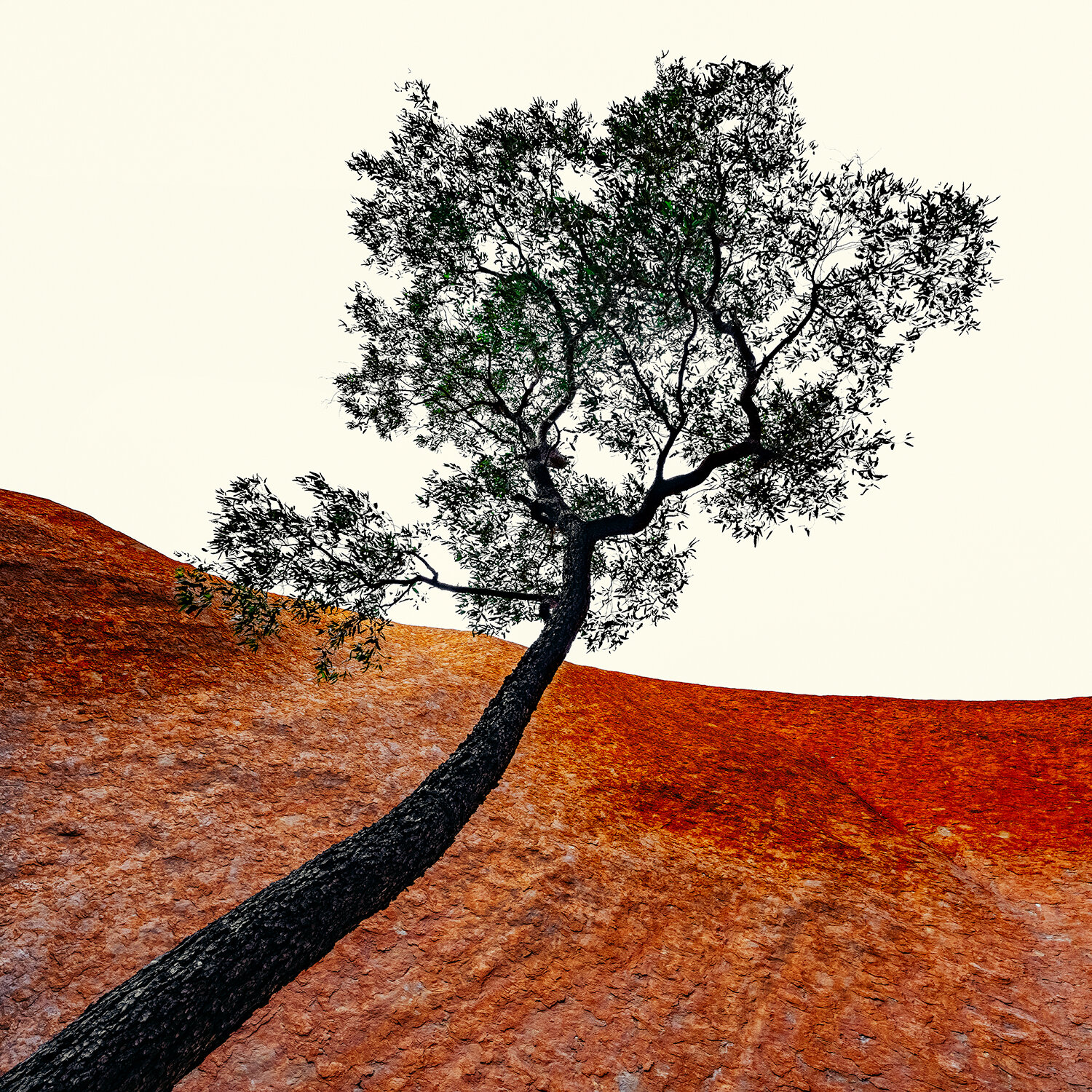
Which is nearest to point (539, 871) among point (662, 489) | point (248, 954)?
point (248, 954)

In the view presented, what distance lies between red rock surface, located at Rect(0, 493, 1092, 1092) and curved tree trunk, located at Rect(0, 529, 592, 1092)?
2.29 m

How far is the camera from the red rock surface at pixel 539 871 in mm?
7234

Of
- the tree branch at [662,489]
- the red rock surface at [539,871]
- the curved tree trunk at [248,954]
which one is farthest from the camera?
the tree branch at [662,489]

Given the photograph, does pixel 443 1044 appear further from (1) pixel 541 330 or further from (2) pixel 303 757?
(1) pixel 541 330

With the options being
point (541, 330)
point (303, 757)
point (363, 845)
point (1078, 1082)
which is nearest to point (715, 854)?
point (1078, 1082)

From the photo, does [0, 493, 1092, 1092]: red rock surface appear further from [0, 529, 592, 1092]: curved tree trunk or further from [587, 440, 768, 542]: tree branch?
[587, 440, 768, 542]: tree branch

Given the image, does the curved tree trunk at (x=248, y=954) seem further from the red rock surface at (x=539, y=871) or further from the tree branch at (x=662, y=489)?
the tree branch at (x=662, y=489)

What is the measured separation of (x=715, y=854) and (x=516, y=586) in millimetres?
8025

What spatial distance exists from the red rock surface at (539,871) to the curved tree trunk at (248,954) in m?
2.29

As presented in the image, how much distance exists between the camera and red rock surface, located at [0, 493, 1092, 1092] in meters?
7.23

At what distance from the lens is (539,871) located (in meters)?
10.2

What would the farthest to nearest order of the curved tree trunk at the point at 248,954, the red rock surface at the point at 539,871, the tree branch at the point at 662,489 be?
1. the tree branch at the point at 662,489
2. the red rock surface at the point at 539,871
3. the curved tree trunk at the point at 248,954

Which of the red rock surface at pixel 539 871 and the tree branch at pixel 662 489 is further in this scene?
the tree branch at pixel 662 489

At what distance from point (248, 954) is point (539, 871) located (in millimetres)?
5697
